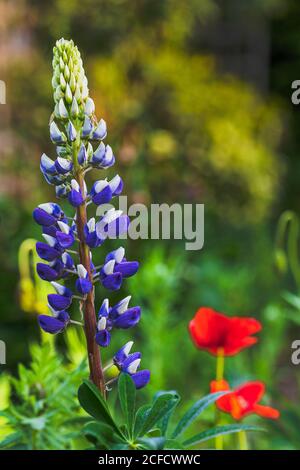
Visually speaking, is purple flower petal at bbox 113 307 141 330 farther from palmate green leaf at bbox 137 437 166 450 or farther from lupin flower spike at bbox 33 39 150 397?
palmate green leaf at bbox 137 437 166 450

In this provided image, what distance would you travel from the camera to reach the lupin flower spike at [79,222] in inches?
31.3

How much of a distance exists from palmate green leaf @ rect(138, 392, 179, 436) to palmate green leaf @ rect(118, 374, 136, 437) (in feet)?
0.05

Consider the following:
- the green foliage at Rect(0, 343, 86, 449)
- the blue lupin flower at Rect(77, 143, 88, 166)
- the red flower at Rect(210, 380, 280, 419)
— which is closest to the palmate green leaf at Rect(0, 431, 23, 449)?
the green foliage at Rect(0, 343, 86, 449)

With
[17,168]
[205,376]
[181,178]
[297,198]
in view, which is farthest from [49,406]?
[297,198]

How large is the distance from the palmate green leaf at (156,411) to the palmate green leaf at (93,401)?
4cm

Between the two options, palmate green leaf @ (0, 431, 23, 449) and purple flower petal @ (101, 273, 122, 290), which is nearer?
purple flower petal @ (101, 273, 122, 290)

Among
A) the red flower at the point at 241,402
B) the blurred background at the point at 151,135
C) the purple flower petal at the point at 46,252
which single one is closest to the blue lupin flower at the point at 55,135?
the purple flower petal at the point at 46,252

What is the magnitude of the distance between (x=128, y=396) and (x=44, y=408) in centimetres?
31

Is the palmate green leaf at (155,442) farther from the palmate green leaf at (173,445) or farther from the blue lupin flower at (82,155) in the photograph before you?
the blue lupin flower at (82,155)

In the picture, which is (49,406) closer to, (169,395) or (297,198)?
(169,395)

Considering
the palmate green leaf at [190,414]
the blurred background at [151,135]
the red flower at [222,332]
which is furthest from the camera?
the blurred background at [151,135]

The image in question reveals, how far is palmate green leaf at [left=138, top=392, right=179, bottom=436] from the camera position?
2.70 ft

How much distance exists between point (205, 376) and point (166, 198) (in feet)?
5.16
